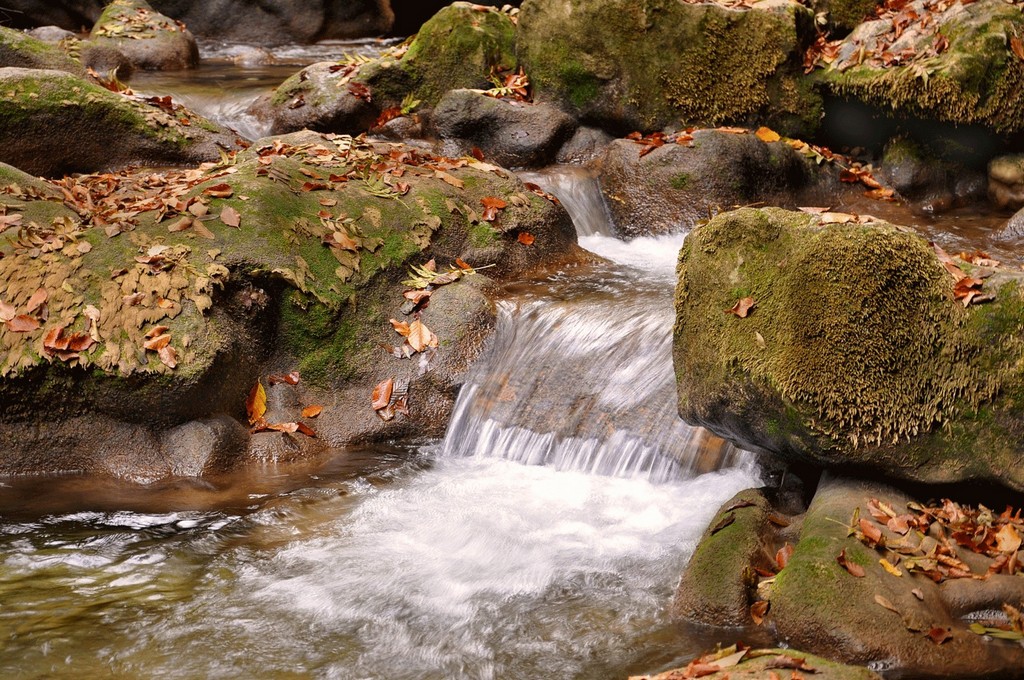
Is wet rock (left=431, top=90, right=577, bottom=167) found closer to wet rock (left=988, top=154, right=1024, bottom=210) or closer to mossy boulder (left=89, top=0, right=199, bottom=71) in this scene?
wet rock (left=988, top=154, right=1024, bottom=210)

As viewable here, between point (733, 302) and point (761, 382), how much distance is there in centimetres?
48

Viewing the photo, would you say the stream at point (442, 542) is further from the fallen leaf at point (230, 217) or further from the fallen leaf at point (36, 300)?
the fallen leaf at point (230, 217)

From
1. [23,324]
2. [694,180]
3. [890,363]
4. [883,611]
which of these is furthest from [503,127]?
[883,611]

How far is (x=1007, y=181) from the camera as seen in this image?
9008 millimetres

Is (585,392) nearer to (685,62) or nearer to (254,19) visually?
(685,62)

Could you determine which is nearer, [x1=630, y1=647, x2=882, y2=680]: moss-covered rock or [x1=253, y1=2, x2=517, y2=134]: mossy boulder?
[x1=630, y1=647, x2=882, y2=680]: moss-covered rock

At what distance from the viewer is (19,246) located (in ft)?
21.1

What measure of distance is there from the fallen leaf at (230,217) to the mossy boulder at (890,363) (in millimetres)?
3773

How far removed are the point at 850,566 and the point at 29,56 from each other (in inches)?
400

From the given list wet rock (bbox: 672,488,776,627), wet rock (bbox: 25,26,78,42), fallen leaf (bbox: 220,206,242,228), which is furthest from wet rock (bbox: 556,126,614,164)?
wet rock (bbox: 25,26,78,42)

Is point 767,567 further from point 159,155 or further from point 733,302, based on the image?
point 159,155

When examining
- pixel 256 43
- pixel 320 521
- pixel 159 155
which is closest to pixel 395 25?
pixel 256 43

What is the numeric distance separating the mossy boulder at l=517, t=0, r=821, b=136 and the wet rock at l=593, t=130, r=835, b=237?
927 millimetres

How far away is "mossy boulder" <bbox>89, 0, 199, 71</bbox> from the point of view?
45.5 ft
